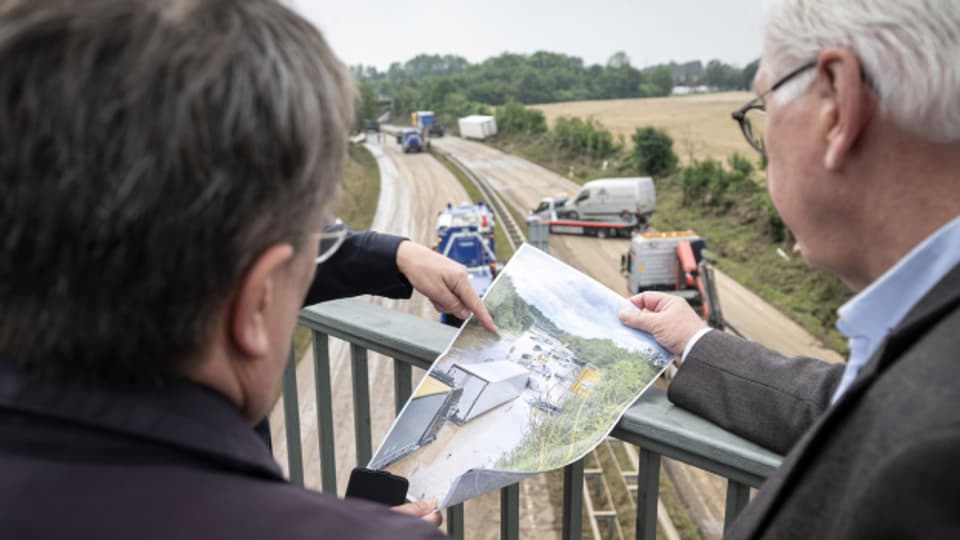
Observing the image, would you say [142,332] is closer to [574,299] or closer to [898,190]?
[898,190]

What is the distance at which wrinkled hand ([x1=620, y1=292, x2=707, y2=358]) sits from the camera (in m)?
1.74

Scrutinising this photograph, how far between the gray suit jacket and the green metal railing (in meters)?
0.27

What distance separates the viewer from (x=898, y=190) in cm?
109

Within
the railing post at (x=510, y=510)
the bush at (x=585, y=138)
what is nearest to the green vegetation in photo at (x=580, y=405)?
the railing post at (x=510, y=510)

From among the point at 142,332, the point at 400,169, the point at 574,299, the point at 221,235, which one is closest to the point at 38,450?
the point at 142,332

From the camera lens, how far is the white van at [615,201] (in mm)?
25281

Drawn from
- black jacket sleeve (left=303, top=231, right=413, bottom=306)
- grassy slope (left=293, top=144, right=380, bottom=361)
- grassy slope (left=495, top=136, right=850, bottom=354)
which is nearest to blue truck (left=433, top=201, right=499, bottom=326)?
grassy slope (left=293, top=144, right=380, bottom=361)

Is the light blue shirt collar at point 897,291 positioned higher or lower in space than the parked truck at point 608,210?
higher

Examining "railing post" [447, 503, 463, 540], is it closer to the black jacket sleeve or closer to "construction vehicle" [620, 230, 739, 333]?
the black jacket sleeve

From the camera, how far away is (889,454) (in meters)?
0.91

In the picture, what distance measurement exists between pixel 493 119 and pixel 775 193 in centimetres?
5978

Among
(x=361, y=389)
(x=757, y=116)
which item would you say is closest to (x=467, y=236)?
(x=361, y=389)

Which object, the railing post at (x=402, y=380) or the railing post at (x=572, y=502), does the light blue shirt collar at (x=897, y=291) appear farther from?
the railing post at (x=402, y=380)

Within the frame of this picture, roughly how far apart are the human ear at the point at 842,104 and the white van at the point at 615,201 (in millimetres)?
24500
